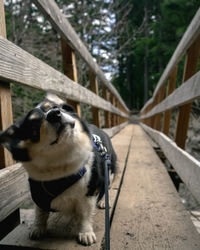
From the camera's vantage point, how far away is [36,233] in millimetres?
1131

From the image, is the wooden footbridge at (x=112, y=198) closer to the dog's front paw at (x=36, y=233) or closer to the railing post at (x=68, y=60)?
the dog's front paw at (x=36, y=233)

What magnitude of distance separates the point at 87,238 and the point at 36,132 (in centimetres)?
55

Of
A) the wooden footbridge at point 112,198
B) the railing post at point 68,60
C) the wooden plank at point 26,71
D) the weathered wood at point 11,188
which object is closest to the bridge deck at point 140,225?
the wooden footbridge at point 112,198

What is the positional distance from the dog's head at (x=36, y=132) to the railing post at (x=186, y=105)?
5.06 ft

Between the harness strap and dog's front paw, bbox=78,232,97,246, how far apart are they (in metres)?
0.21

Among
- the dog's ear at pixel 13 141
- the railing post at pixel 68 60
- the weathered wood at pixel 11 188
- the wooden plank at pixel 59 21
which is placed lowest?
the weathered wood at pixel 11 188

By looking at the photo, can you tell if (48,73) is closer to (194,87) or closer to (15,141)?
(15,141)

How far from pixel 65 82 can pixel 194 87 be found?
947mm

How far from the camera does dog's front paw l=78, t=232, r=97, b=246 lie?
1.08 meters

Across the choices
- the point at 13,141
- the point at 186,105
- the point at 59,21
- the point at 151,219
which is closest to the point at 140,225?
the point at 151,219

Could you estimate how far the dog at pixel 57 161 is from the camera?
0.89 metres

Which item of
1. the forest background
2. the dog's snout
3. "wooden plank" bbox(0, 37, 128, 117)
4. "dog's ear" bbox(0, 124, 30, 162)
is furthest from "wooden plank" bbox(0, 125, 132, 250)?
the forest background

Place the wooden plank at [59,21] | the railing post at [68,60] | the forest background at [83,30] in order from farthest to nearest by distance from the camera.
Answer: the forest background at [83,30] → the railing post at [68,60] → the wooden plank at [59,21]

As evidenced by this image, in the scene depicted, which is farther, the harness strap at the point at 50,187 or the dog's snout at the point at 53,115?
the harness strap at the point at 50,187
